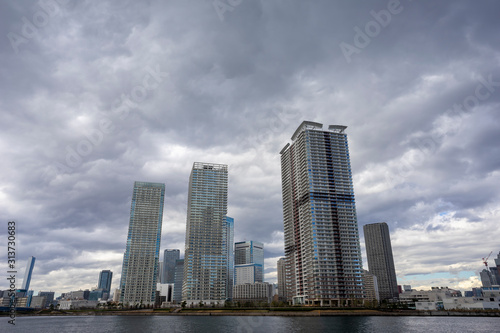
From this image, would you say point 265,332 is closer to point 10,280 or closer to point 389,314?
point 10,280

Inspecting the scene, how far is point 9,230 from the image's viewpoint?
48.1 m

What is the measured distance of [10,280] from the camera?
52.2m

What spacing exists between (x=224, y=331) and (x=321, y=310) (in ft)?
350

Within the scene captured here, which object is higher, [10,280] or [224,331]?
[10,280]

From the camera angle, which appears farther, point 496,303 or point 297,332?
point 496,303

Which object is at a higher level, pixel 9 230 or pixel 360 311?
pixel 9 230

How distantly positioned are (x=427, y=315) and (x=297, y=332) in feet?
413

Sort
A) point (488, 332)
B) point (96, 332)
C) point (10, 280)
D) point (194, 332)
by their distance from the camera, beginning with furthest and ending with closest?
point (96, 332) → point (194, 332) → point (488, 332) → point (10, 280)

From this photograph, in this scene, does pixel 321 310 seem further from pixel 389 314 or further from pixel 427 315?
pixel 427 315

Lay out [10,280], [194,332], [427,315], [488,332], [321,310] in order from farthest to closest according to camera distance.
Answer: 1. [321,310]
2. [427,315]
3. [194,332]
4. [488,332]
5. [10,280]

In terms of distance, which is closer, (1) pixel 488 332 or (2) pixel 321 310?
(1) pixel 488 332

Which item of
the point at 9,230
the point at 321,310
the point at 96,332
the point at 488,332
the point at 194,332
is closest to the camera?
the point at 9,230

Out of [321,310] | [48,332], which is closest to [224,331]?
[48,332]

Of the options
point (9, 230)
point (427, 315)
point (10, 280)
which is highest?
point (9, 230)
